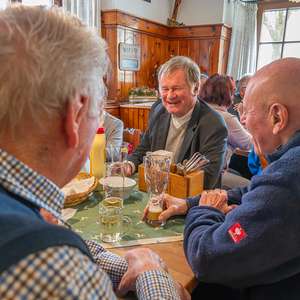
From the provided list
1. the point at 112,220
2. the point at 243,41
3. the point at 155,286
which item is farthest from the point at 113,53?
the point at 155,286

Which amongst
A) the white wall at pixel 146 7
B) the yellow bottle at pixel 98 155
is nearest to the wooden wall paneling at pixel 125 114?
the white wall at pixel 146 7

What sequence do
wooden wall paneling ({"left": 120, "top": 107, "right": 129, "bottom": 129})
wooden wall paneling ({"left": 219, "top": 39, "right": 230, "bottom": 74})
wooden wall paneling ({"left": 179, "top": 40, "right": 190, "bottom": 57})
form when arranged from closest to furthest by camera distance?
1. wooden wall paneling ({"left": 120, "top": 107, "right": 129, "bottom": 129})
2. wooden wall paneling ({"left": 219, "top": 39, "right": 230, "bottom": 74})
3. wooden wall paneling ({"left": 179, "top": 40, "right": 190, "bottom": 57})

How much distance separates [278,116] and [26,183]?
2.65 feet

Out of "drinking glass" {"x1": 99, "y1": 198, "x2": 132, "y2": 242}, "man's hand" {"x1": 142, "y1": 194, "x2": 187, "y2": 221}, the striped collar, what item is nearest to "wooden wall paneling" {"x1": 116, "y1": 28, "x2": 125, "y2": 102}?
"man's hand" {"x1": 142, "y1": 194, "x2": 187, "y2": 221}

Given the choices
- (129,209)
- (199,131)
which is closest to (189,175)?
(129,209)

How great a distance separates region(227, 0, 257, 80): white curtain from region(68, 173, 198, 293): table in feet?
19.2

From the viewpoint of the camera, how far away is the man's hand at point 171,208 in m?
1.15

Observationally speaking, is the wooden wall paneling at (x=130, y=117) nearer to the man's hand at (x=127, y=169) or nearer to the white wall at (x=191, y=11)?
the white wall at (x=191, y=11)

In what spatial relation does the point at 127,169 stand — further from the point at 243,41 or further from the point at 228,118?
the point at 243,41

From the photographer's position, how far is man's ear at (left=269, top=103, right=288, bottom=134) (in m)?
0.91

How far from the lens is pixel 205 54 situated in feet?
20.2

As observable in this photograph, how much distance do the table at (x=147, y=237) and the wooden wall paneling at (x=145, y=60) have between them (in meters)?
4.91

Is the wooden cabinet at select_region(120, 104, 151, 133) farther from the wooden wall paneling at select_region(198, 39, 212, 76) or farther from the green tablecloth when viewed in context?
the green tablecloth

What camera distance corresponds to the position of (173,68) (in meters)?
1.94
